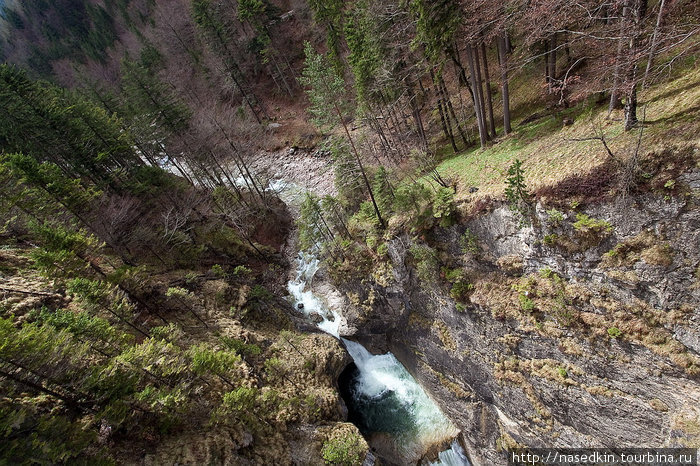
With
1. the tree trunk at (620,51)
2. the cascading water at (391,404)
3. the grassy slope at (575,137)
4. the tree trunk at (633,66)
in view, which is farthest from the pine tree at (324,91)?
the cascading water at (391,404)

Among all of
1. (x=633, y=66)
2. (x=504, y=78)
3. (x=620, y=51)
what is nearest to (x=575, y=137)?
(x=633, y=66)

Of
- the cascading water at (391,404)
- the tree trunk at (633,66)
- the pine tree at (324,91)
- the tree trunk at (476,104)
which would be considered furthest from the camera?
the cascading water at (391,404)

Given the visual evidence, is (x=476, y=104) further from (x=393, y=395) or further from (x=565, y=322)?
(x=393, y=395)

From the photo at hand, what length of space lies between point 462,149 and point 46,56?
83216 mm

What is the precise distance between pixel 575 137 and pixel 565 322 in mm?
8151

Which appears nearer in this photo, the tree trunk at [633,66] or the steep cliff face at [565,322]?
the tree trunk at [633,66]

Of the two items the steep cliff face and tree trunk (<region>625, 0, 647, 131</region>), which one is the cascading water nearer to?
the steep cliff face

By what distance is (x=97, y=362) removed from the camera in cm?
1171

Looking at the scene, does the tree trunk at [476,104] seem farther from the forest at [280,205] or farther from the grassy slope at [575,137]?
the grassy slope at [575,137]

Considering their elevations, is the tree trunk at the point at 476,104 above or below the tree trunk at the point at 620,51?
above

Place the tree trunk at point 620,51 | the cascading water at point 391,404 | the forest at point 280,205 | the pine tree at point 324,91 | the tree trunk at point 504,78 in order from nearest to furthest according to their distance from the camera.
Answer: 1. the tree trunk at point 620,51
2. the forest at point 280,205
3. the tree trunk at point 504,78
4. the pine tree at point 324,91
5. the cascading water at point 391,404

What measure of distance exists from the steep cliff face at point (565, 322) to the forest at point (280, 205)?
16.3 inches

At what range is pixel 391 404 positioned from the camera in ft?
67.5

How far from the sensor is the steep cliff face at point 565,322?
999cm
